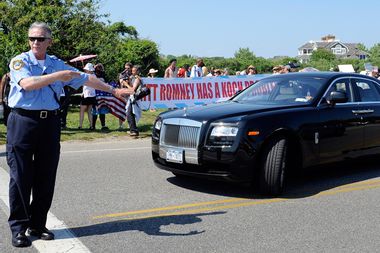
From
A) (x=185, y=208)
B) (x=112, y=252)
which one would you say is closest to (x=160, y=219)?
(x=185, y=208)

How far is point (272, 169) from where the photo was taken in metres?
6.29

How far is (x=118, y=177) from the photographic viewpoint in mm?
7617

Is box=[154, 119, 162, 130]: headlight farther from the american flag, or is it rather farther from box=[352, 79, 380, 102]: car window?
the american flag

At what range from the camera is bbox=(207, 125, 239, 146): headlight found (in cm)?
618

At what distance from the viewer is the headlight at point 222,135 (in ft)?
20.3

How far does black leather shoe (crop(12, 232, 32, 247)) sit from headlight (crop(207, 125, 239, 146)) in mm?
→ 2451

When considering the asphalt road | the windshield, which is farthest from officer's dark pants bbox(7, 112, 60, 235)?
the windshield

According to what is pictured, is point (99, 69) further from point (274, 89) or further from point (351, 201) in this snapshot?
point (351, 201)

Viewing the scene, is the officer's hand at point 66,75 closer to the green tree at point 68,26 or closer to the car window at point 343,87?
the car window at point 343,87

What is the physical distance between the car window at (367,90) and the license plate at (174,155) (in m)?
3.04

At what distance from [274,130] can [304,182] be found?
134cm

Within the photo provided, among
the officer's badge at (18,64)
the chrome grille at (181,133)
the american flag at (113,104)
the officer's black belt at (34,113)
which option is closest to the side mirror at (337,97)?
the chrome grille at (181,133)

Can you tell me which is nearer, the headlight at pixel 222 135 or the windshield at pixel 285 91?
the headlight at pixel 222 135

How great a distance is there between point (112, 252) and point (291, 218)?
2.00 meters
